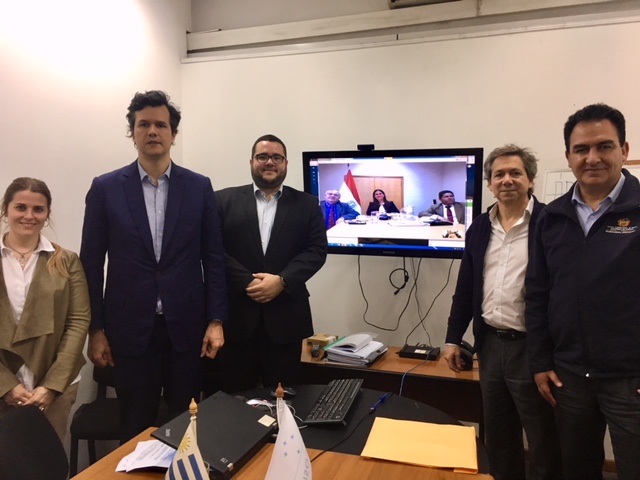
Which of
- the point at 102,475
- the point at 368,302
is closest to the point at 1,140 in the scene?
the point at 102,475

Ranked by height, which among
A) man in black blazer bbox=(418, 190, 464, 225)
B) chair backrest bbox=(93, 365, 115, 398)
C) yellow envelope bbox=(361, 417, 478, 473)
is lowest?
chair backrest bbox=(93, 365, 115, 398)

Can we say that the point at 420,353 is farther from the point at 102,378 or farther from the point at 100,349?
the point at 102,378

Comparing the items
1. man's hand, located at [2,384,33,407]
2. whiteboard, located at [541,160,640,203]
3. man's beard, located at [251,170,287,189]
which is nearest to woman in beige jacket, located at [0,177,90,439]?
man's hand, located at [2,384,33,407]

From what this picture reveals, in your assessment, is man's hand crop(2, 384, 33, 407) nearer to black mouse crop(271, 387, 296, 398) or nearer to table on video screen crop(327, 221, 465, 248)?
black mouse crop(271, 387, 296, 398)

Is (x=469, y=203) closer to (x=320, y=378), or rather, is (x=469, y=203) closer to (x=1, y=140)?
(x=320, y=378)

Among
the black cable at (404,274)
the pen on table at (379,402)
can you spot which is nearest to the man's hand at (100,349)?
the pen on table at (379,402)

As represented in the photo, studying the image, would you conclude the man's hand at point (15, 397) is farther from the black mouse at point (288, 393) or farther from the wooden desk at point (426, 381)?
the wooden desk at point (426, 381)

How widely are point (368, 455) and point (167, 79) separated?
3.15m

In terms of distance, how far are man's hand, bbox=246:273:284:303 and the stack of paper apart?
689 millimetres

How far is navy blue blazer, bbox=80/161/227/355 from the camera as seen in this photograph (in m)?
2.01

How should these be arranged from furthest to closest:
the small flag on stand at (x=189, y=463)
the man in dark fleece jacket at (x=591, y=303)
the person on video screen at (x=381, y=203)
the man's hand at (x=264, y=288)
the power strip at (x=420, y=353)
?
the person on video screen at (x=381, y=203) < the power strip at (x=420, y=353) < the man's hand at (x=264, y=288) < the man in dark fleece jacket at (x=591, y=303) < the small flag on stand at (x=189, y=463)

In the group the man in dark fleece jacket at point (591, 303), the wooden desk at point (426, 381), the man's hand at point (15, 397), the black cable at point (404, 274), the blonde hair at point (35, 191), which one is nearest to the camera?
the man in dark fleece jacket at point (591, 303)

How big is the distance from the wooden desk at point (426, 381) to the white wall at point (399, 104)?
0.62 meters

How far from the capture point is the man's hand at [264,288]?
2.22 meters
